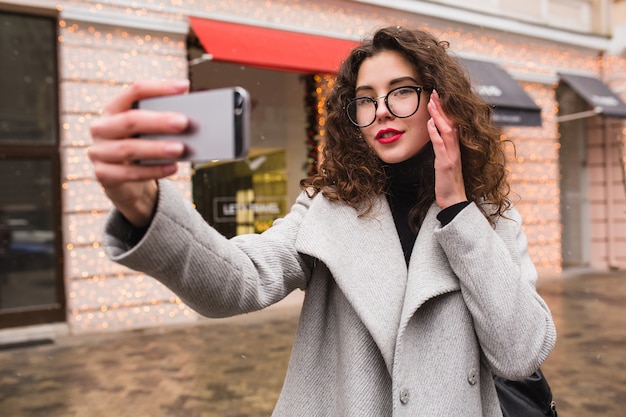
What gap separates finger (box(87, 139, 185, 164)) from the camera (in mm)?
798

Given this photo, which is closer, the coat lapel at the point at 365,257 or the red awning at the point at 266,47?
the coat lapel at the point at 365,257

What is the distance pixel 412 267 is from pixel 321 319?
284 mm

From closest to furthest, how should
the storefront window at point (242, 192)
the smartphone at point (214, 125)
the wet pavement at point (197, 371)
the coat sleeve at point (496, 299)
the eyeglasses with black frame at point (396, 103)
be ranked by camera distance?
the smartphone at point (214, 125) → the coat sleeve at point (496, 299) → the eyeglasses with black frame at point (396, 103) → the wet pavement at point (197, 371) → the storefront window at point (242, 192)

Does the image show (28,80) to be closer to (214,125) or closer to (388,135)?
(388,135)

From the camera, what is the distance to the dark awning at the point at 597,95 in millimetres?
9531

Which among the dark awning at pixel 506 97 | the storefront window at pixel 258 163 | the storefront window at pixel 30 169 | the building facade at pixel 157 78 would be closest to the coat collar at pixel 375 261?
the building facade at pixel 157 78

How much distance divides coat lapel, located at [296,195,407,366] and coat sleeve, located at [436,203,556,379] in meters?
0.15

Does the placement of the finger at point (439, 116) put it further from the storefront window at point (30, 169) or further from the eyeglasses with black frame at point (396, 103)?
the storefront window at point (30, 169)

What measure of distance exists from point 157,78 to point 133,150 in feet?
14.9

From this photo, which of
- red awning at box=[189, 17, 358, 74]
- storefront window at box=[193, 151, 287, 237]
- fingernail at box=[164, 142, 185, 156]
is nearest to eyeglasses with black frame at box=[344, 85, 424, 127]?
fingernail at box=[164, 142, 185, 156]

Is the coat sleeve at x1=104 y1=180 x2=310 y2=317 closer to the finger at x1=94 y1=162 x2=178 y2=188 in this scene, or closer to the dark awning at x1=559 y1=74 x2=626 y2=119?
the finger at x1=94 y1=162 x2=178 y2=188

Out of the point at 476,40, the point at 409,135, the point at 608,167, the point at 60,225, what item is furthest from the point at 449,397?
the point at 608,167

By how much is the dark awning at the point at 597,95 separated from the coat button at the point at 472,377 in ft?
31.0

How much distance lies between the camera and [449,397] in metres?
1.31
